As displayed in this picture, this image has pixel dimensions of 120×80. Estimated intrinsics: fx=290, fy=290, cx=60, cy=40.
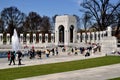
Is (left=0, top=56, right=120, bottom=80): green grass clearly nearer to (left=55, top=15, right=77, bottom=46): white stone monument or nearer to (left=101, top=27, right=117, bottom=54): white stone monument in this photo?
(left=101, top=27, right=117, bottom=54): white stone monument

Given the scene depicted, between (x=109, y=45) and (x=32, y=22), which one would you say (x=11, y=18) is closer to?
(x=32, y=22)

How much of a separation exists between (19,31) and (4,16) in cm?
755

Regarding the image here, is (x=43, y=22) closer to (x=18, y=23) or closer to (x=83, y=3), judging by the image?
(x=18, y=23)

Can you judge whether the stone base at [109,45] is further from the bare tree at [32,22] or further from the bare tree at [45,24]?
the bare tree at [45,24]

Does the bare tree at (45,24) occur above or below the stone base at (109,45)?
above

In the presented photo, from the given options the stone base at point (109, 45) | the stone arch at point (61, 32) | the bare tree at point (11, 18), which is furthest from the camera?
the bare tree at point (11, 18)

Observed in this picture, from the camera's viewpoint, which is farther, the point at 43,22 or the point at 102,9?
the point at 43,22

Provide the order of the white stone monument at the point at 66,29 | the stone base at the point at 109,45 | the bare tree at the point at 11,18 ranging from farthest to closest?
the bare tree at the point at 11,18 → the white stone monument at the point at 66,29 → the stone base at the point at 109,45

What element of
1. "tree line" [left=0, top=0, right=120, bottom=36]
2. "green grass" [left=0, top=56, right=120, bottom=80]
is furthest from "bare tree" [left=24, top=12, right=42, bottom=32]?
"green grass" [left=0, top=56, right=120, bottom=80]

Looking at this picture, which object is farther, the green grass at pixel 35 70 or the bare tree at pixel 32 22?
the bare tree at pixel 32 22

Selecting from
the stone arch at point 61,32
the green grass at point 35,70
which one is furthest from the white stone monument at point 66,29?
the green grass at point 35,70

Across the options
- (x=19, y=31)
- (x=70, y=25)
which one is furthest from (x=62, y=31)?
(x=19, y=31)

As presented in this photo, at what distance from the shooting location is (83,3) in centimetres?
8125

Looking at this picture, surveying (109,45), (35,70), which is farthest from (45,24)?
(35,70)
